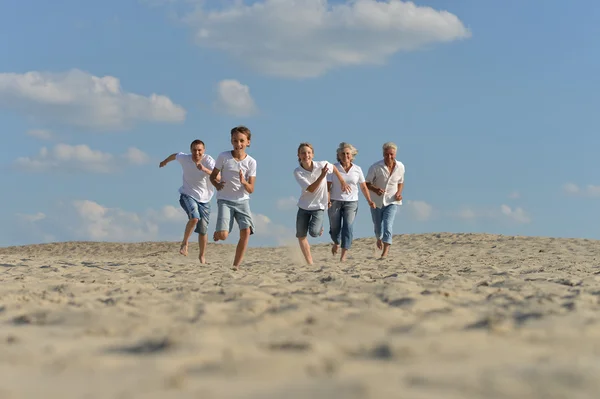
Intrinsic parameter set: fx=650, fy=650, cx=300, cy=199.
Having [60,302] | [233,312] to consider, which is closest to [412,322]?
[233,312]

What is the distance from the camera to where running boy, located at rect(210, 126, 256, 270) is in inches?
338

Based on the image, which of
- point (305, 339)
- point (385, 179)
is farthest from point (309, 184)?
point (305, 339)

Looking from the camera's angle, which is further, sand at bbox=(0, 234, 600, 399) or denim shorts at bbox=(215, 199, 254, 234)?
denim shorts at bbox=(215, 199, 254, 234)

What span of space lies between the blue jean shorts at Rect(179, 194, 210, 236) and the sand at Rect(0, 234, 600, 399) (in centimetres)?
399

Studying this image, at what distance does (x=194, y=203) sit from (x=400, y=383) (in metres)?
8.29

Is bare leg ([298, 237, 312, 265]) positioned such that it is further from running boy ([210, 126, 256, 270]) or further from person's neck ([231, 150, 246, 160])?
person's neck ([231, 150, 246, 160])

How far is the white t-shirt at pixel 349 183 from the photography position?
397 inches

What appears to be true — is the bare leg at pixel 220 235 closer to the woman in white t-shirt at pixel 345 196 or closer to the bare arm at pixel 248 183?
the bare arm at pixel 248 183

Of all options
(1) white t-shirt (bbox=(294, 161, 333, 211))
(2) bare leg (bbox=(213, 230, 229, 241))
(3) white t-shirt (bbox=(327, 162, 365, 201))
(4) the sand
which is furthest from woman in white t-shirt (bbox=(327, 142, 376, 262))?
(4) the sand

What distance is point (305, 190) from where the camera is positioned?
9.39 m

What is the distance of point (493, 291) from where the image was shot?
5633 millimetres

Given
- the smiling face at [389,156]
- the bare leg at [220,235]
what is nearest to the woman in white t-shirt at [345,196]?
the smiling face at [389,156]

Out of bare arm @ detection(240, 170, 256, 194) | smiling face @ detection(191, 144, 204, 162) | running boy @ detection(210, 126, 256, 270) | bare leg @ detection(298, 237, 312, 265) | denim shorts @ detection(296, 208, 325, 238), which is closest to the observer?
bare arm @ detection(240, 170, 256, 194)

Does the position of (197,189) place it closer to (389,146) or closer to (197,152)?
(197,152)
